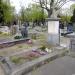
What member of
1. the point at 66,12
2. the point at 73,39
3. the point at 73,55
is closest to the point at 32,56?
the point at 73,55

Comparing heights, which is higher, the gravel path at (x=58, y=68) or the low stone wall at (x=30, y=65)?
the low stone wall at (x=30, y=65)

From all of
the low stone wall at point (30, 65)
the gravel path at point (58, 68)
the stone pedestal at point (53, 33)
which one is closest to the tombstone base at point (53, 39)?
the stone pedestal at point (53, 33)

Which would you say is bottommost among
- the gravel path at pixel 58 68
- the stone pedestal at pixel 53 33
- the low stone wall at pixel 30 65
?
the gravel path at pixel 58 68

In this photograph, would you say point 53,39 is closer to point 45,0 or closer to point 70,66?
point 70,66

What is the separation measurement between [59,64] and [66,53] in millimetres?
3154

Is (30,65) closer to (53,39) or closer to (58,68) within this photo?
(58,68)

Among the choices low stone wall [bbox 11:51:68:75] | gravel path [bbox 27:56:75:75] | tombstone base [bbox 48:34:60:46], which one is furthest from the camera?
tombstone base [bbox 48:34:60:46]

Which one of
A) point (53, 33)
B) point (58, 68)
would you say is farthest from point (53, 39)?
point (58, 68)

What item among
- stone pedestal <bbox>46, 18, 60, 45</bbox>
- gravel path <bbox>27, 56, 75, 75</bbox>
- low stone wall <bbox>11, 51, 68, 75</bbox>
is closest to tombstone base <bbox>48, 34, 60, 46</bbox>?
stone pedestal <bbox>46, 18, 60, 45</bbox>

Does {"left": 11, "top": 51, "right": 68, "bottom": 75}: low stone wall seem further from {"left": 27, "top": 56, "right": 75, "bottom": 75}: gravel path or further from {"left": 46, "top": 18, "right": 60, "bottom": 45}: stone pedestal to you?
{"left": 46, "top": 18, "right": 60, "bottom": 45}: stone pedestal

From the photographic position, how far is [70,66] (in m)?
10.2

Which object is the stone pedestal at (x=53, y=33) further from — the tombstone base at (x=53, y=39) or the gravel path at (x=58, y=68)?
the gravel path at (x=58, y=68)

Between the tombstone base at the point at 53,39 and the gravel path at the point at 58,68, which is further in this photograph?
the tombstone base at the point at 53,39

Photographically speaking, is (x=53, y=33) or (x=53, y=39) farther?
(x=53, y=33)
